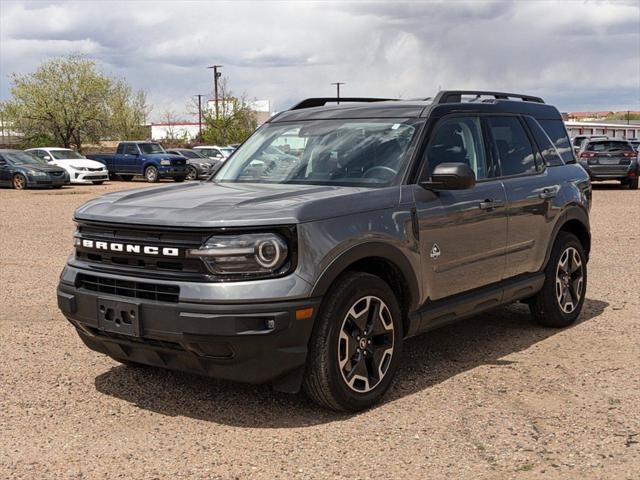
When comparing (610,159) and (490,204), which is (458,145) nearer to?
(490,204)

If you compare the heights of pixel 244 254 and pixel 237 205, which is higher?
pixel 237 205

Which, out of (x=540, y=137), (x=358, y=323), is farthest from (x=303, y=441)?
(x=540, y=137)

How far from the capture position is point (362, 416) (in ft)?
15.4

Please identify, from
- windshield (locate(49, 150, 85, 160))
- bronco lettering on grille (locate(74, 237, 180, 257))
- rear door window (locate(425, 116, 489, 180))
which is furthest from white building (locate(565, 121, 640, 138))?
bronco lettering on grille (locate(74, 237, 180, 257))

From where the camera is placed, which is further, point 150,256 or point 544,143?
point 544,143

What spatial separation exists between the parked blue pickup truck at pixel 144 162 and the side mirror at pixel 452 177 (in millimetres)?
28802

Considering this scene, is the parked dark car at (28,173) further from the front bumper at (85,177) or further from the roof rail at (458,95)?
the roof rail at (458,95)

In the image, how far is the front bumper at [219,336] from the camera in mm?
4188

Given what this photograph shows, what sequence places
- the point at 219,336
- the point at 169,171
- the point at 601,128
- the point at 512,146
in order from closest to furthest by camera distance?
the point at 219,336, the point at 512,146, the point at 169,171, the point at 601,128

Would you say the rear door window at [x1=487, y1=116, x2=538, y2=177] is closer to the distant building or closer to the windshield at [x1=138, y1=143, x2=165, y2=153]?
the windshield at [x1=138, y1=143, x2=165, y2=153]

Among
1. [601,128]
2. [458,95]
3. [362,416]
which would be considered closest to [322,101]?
[458,95]

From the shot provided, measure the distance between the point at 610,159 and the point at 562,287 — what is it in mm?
19773

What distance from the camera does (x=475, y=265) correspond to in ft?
18.4

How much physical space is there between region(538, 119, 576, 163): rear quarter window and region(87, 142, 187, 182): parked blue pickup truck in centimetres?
2710
